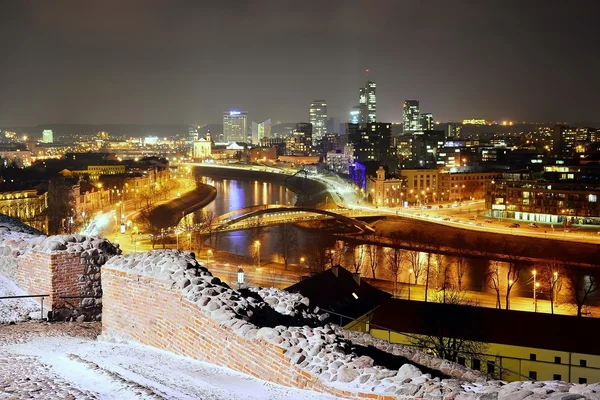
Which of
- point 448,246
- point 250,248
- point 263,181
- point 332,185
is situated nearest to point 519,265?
point 448,246

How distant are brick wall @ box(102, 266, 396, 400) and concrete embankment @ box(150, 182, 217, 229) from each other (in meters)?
32.4

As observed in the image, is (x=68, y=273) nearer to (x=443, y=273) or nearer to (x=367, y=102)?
(x=443, y=273)

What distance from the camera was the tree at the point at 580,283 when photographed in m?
21.6

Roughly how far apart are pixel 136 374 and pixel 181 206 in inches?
1893

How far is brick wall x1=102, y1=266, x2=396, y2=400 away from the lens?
3531 millimetres

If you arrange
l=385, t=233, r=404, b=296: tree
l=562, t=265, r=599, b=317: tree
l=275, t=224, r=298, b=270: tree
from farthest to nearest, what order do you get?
l=275, t=224, r=298, b=270: tree → l=385, t=233, r=404, b=296: tree → l=562, t=265, r=599, b=317: tree

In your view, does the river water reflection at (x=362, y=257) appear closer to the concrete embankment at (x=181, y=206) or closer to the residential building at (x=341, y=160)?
the concrete embankment at (x=181, y=206)

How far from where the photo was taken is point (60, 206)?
36.1 metres

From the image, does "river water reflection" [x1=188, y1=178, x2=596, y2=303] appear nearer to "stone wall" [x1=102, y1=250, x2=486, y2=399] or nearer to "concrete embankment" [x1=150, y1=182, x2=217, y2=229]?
"concrete embankment" [x1=150, y1=182, x2=217, y2=229]

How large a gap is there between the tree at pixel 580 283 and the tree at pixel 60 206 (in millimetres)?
21880

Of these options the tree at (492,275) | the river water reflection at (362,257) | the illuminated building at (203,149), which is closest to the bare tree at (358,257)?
the river water reflection at (362,257)

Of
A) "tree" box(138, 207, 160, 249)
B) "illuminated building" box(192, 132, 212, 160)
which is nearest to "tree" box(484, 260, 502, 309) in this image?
"tree" box(138, 207, 160, 249)

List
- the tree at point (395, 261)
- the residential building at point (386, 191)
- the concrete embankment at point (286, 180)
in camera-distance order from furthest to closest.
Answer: the concrete embankment at point (286, 180)
the residential building at point (386, 191)
the tree at point (395, 261)

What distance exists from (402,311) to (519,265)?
17.6 metres
